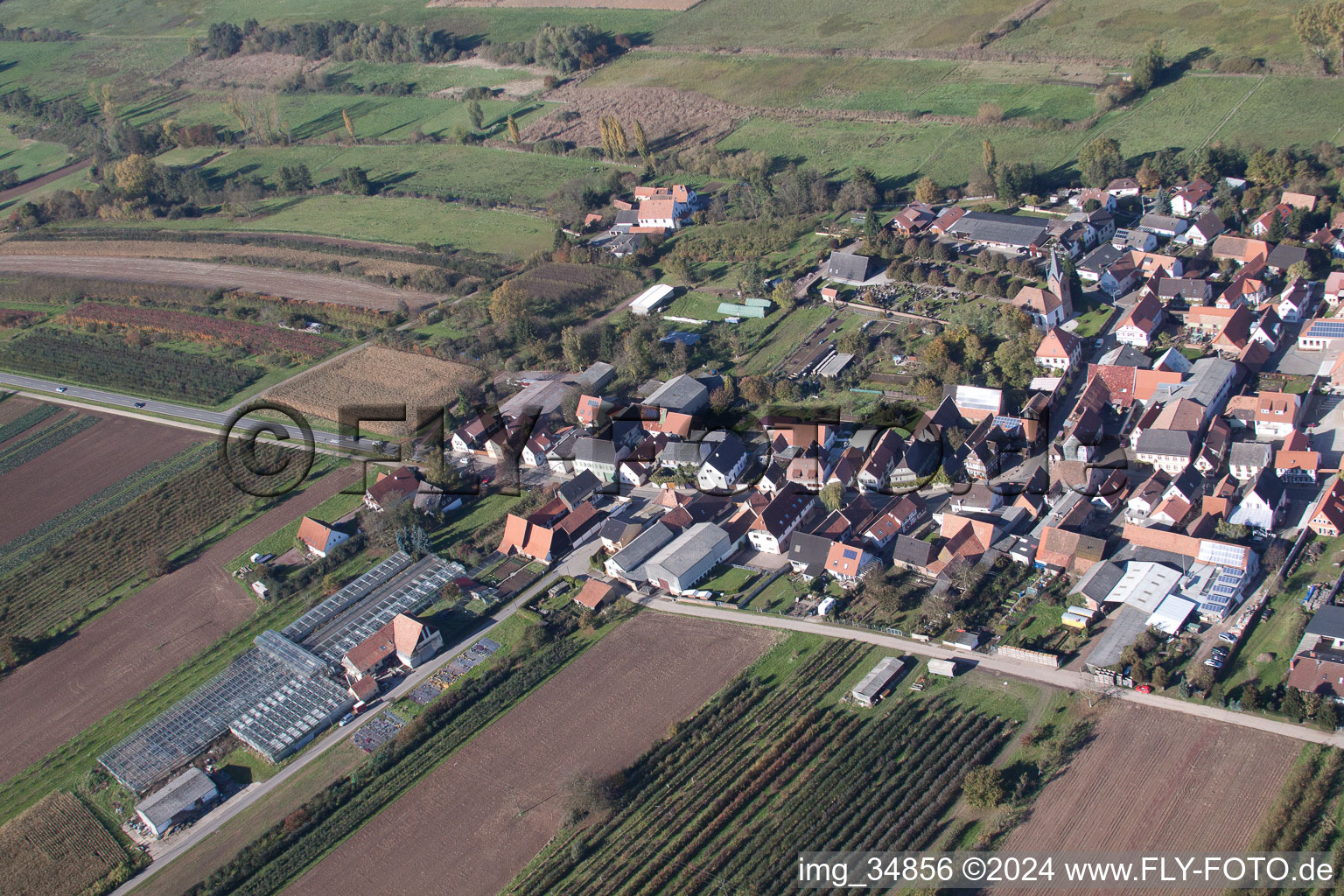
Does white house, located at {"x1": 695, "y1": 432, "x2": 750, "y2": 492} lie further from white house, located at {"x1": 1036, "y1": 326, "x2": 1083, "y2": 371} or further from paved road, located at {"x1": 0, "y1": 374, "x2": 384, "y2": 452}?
paved road, located at {"x1": 0, "y1": 374, "x2": 384, "y2": 452}

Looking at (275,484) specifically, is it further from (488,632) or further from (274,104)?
(274,104)

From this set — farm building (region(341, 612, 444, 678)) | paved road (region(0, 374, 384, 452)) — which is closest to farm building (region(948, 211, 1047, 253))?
paved road (region(0, 374, 384, 452))

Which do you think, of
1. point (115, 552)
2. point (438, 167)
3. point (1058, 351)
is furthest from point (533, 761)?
point (438, 167)

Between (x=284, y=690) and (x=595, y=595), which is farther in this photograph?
(x=595, y=595)

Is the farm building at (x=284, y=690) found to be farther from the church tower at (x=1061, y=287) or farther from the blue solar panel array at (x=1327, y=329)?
the blue solar panel array at (x=1327, y=329)

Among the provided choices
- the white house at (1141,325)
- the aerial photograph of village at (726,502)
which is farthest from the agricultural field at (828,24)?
the white house at (1141,325)

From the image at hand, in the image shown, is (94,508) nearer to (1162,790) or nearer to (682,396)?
(682,396)
